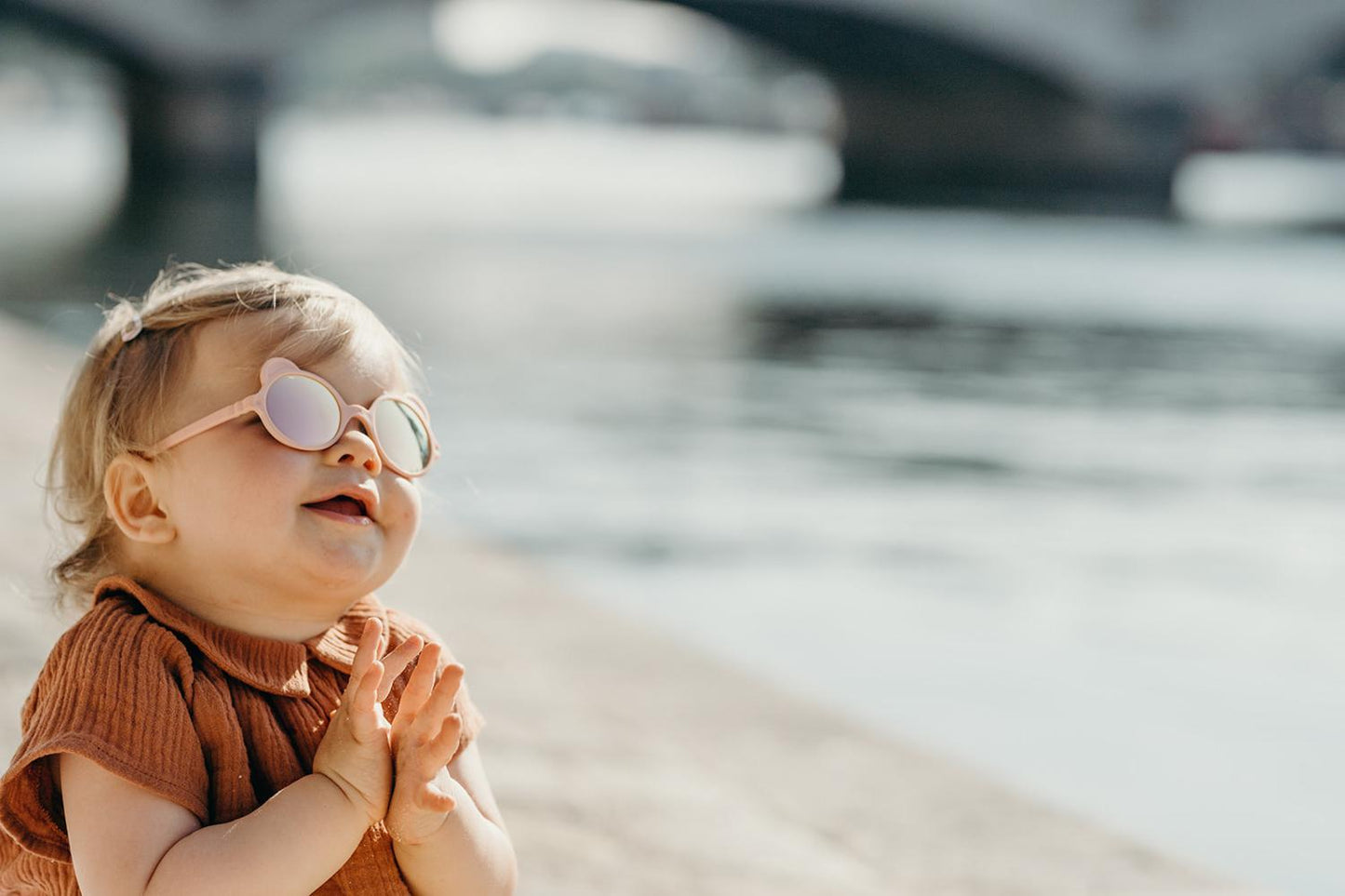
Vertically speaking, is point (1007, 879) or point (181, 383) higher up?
point (181, 383)

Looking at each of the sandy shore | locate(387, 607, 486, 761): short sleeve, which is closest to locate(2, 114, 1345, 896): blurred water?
the sandy shore

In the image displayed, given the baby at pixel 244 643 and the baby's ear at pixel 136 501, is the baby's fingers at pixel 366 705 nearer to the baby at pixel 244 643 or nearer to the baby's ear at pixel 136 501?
the baby at pixel 244 643

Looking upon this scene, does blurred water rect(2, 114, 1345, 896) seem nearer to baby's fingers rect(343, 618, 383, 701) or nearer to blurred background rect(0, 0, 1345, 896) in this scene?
blurred background rect(0, 0, 1345, 896)

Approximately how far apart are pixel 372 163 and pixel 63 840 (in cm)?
4071

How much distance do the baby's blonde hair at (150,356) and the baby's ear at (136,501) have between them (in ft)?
0.05

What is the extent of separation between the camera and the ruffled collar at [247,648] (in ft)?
4.97

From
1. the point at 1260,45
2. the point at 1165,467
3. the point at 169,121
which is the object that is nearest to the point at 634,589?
the point at 1165,467

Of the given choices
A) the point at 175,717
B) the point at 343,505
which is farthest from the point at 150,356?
the point at 175,717

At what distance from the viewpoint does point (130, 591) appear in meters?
1.55

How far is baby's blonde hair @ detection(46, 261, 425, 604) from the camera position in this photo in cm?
157

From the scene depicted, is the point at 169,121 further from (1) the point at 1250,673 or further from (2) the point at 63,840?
(2) the point at 63,840

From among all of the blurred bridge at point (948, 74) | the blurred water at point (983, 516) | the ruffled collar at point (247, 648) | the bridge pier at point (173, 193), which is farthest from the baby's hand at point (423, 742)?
the blurred bridge at point (948, 74)

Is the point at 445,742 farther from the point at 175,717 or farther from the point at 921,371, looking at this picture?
the point at 921,371

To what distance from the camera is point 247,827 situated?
1.44 meters
